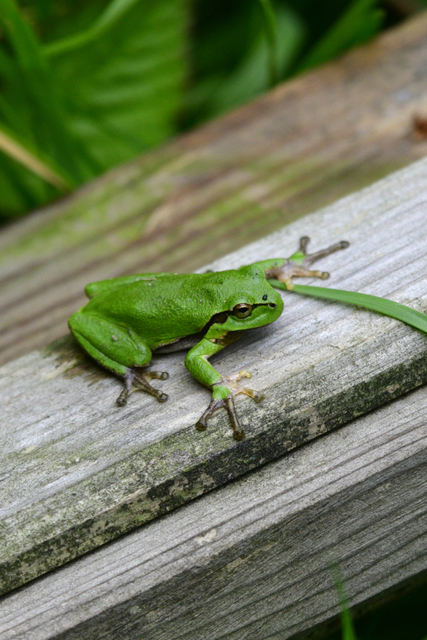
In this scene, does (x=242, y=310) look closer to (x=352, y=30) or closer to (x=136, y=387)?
(x=136, y=387)

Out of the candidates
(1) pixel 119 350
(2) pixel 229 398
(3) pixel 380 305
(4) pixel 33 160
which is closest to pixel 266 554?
(2) pixel 229 398

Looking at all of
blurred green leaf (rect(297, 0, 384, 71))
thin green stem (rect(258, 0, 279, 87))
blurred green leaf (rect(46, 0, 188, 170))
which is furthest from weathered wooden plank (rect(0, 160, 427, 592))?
blurred green leaf (rect(46, 0, 188, 170))

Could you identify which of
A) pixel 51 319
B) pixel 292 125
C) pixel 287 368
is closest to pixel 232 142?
pixel 292 125

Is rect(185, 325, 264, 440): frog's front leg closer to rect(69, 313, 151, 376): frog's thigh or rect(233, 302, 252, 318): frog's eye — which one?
rect(233, 302, 252, 318): frog's eye

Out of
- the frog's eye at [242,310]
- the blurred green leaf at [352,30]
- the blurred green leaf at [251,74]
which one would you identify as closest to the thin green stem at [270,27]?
the blurred green leaf at [352,30]

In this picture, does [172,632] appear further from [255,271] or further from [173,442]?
[255,271]
